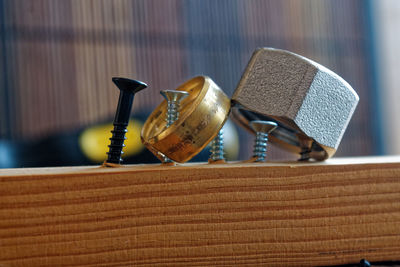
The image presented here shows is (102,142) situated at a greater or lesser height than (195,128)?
lesser

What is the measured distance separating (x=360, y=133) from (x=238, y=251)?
2.88 m

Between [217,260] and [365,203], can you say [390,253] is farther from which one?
[217,260]

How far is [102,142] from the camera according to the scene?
1717mm

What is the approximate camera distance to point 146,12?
266cm

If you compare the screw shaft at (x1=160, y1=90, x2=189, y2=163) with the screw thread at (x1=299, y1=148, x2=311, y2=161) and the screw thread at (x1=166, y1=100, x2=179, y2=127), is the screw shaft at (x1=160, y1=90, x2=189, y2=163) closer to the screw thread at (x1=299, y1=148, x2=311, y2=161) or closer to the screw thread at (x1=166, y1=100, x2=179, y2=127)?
A: the screw thread at (x1=166, y1=100, x2=179, y2=127)

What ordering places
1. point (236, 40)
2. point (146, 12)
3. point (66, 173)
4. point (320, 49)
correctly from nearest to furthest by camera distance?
point (66, 173) → point (146, 12) → point (236, 40) → point (320, 49)

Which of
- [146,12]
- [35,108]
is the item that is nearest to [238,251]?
[35,108]

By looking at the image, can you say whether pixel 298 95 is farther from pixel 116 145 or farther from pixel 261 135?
pixel 116 145

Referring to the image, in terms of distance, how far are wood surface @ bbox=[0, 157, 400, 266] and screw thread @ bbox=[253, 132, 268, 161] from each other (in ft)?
0.23

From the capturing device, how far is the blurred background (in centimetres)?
235

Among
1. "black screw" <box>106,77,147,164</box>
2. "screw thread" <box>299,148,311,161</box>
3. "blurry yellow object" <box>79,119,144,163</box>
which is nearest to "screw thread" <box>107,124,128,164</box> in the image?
"black screw" <box>106,77,147,164</box>

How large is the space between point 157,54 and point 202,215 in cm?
231

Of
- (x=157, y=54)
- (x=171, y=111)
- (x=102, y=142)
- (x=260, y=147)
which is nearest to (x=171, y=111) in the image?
(x=171, y=111)

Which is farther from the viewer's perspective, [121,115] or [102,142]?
[102,142]
